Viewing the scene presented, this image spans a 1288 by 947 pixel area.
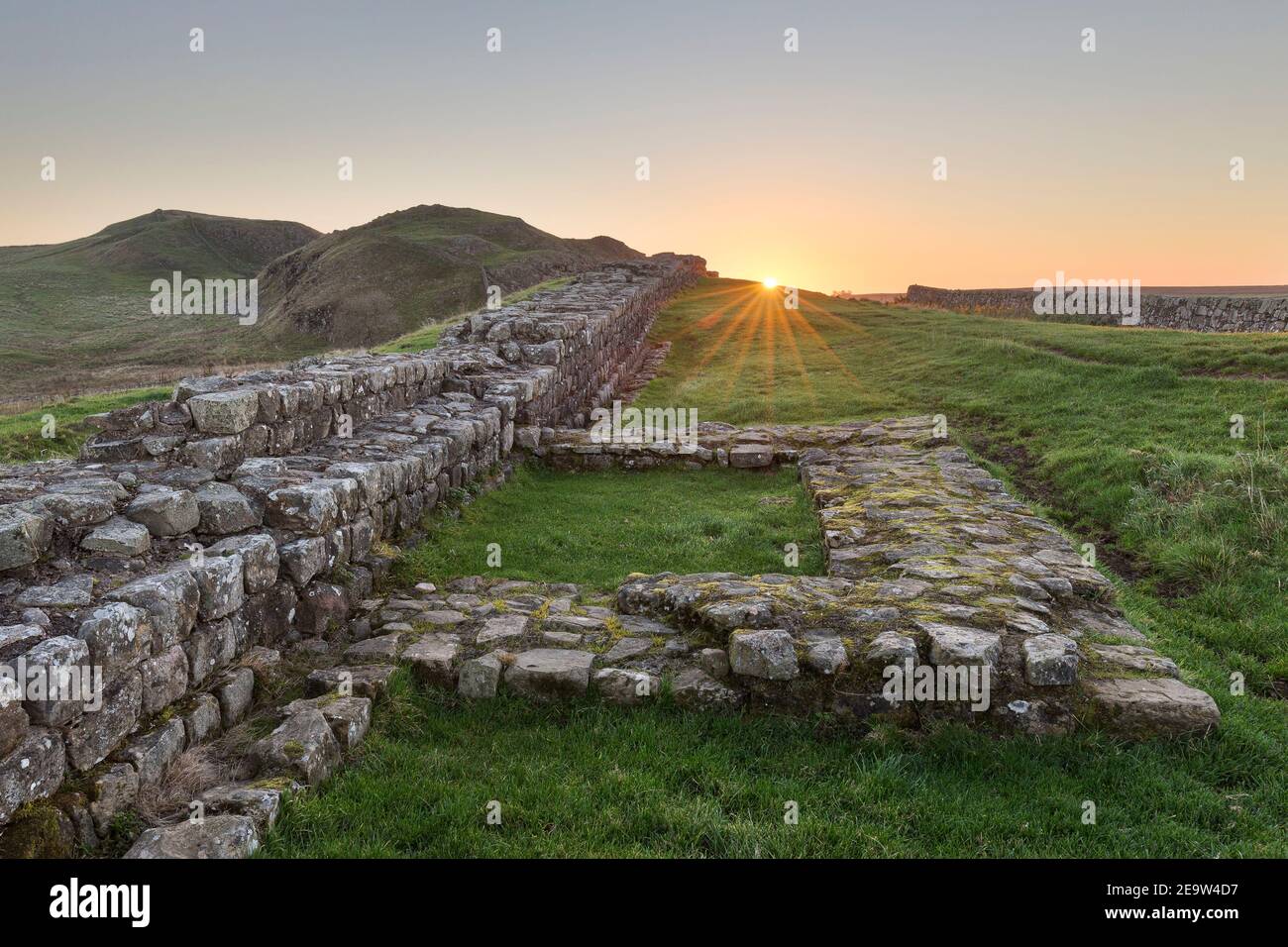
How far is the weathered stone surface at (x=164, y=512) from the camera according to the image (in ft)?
15.2

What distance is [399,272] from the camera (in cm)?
4903

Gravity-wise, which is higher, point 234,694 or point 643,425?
point 643,425

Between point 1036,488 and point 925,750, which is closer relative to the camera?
point 925,750

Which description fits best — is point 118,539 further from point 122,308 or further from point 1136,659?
point 122,308

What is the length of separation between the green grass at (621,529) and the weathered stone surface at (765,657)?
6.52 ft

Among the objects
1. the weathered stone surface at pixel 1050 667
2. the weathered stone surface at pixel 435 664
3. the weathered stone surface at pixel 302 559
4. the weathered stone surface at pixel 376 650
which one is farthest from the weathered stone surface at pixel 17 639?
the weathered stone surface at pixel 1050 667

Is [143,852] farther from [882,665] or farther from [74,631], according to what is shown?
[882,665]

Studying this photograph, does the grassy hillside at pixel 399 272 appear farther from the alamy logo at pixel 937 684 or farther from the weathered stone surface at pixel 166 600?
the alamy logo at pixel 937 684

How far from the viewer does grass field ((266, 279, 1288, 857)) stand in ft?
11.8

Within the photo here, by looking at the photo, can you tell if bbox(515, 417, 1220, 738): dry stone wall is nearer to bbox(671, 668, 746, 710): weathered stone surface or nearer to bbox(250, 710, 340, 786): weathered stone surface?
bbox(671, 668, 746, 710): weathered stone surface

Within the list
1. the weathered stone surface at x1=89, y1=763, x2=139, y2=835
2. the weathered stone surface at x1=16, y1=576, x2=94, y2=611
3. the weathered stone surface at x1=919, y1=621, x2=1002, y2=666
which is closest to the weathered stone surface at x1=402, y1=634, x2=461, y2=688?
the weathered stone surface at x1=89, y1=763, x2=139, y2=835

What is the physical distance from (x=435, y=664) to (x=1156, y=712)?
425 cm

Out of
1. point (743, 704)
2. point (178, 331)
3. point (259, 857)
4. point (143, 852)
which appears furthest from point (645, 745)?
point (178, 331)

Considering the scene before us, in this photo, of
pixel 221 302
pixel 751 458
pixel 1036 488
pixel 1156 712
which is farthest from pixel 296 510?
pixel 221 302
